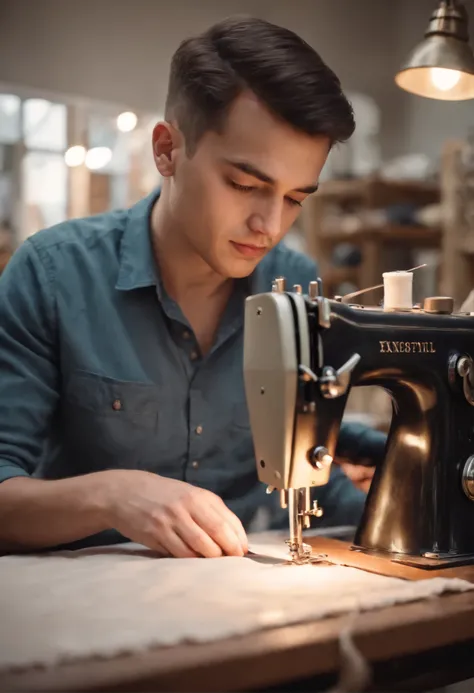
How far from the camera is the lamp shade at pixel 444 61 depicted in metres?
1.71

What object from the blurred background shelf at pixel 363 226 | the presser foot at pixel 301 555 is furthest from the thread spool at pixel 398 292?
the blurred background shelf at pixel 363 226

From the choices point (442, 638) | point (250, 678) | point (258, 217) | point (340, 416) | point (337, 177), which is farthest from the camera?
point (337, 177)

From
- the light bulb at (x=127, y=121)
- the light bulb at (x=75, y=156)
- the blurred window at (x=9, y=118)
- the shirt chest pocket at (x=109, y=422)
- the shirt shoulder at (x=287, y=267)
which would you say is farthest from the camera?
the light bulb at (x=127, y=121)

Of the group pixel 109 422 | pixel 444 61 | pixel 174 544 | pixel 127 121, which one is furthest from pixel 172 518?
pixel 127 121

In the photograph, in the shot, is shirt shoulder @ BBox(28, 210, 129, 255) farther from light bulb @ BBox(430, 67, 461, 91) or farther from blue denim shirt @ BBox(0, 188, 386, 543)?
light bulb @ BBox(430, 67, 461, 91)

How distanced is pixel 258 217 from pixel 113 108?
4138mm

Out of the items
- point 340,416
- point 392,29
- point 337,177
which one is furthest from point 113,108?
point 340,416

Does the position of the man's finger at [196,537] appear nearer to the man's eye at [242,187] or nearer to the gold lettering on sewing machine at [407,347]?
the gold lettering on sewing machine at [407,347]

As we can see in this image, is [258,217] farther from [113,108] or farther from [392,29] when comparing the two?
[392,29]

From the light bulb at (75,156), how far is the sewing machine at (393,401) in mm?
3985

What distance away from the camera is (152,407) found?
1.62m

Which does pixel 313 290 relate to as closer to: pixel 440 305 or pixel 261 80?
pixel 440 305

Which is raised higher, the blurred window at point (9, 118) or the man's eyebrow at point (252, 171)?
the blurred window at point (9, 118)

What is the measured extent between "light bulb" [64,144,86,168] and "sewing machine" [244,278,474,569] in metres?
3.98
